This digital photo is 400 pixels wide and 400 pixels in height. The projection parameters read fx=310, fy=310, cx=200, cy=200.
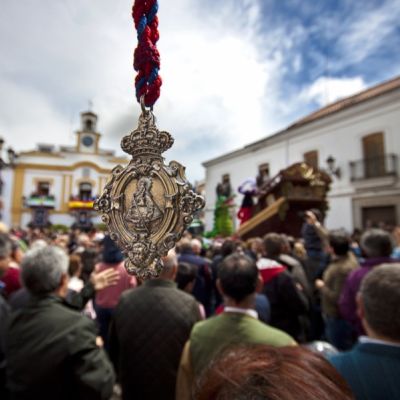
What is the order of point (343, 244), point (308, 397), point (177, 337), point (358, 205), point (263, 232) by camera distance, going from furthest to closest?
point (358, 205)
point (263, 232)
point (343, 244)
point (177, 337)
point (308, 397)

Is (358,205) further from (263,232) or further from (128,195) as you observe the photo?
(128,195)

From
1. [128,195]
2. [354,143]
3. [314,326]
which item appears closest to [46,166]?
[354,143]

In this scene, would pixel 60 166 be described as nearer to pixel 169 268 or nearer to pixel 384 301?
pixel 169 268

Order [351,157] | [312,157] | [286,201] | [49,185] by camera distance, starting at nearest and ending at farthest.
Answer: [286,201], [351,157], [312,157], [49,185]

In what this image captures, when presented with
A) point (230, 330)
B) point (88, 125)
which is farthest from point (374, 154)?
point (88, 125)

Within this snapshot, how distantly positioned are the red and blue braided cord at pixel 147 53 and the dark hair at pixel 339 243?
2.64 metres

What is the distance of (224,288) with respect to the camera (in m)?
1.80

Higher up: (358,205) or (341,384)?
(358,205)

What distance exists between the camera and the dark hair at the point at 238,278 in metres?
1.75

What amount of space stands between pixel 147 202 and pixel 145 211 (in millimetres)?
19

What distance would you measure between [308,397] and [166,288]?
1520mm

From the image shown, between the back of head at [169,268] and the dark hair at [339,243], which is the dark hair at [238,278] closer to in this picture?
the back of head at [169,268]

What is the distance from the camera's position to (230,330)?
1588mm

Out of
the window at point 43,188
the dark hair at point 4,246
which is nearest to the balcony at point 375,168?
the dark hair at point 4,246
